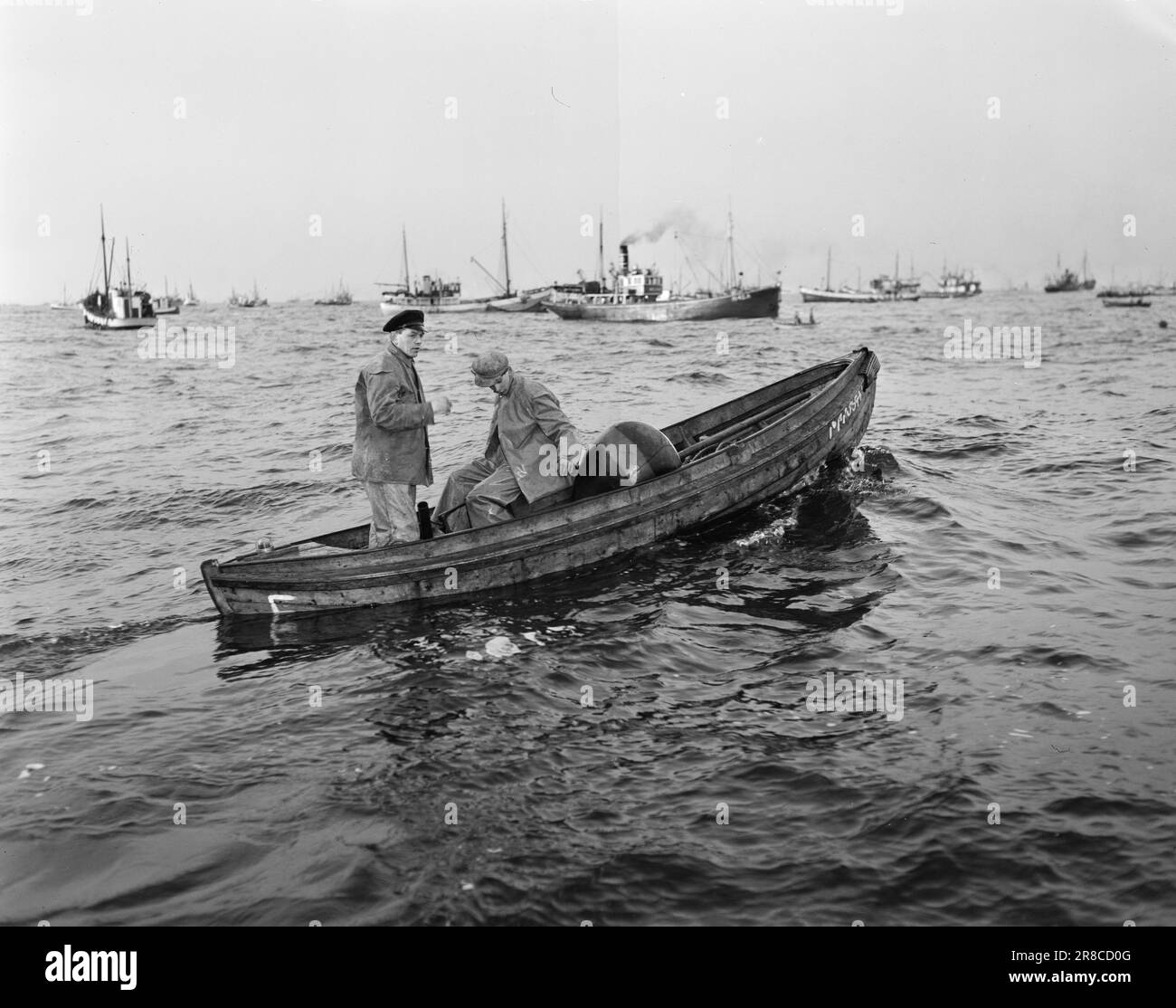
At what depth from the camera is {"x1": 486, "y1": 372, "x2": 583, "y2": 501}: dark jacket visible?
9.00 metres

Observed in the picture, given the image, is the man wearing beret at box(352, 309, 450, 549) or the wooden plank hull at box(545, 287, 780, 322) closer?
the man wearing beret at box(352, 309, 450, 549)

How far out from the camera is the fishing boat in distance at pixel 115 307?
73.4 m

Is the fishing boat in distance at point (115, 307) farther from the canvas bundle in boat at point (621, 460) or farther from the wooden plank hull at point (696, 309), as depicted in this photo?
the canvas bundle in boat at point (621, 460)

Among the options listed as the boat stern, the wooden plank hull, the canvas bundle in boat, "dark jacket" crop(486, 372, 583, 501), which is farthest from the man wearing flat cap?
the wooden plank hull

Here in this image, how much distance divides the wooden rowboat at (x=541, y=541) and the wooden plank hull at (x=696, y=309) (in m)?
62.5

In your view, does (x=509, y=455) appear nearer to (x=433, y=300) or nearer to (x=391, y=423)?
(x=391, y=423)

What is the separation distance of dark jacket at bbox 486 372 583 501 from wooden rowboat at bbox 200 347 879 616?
12.9 inches

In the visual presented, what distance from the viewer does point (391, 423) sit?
8195 mm

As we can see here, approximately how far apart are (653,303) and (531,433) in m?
67.7

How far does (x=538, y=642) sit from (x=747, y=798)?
10.1 ft

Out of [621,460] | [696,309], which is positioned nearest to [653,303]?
[696,309]

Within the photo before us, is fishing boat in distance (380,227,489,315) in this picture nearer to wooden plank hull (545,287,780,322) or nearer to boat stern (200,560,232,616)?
wooden plank hull (545,287,780,322)
